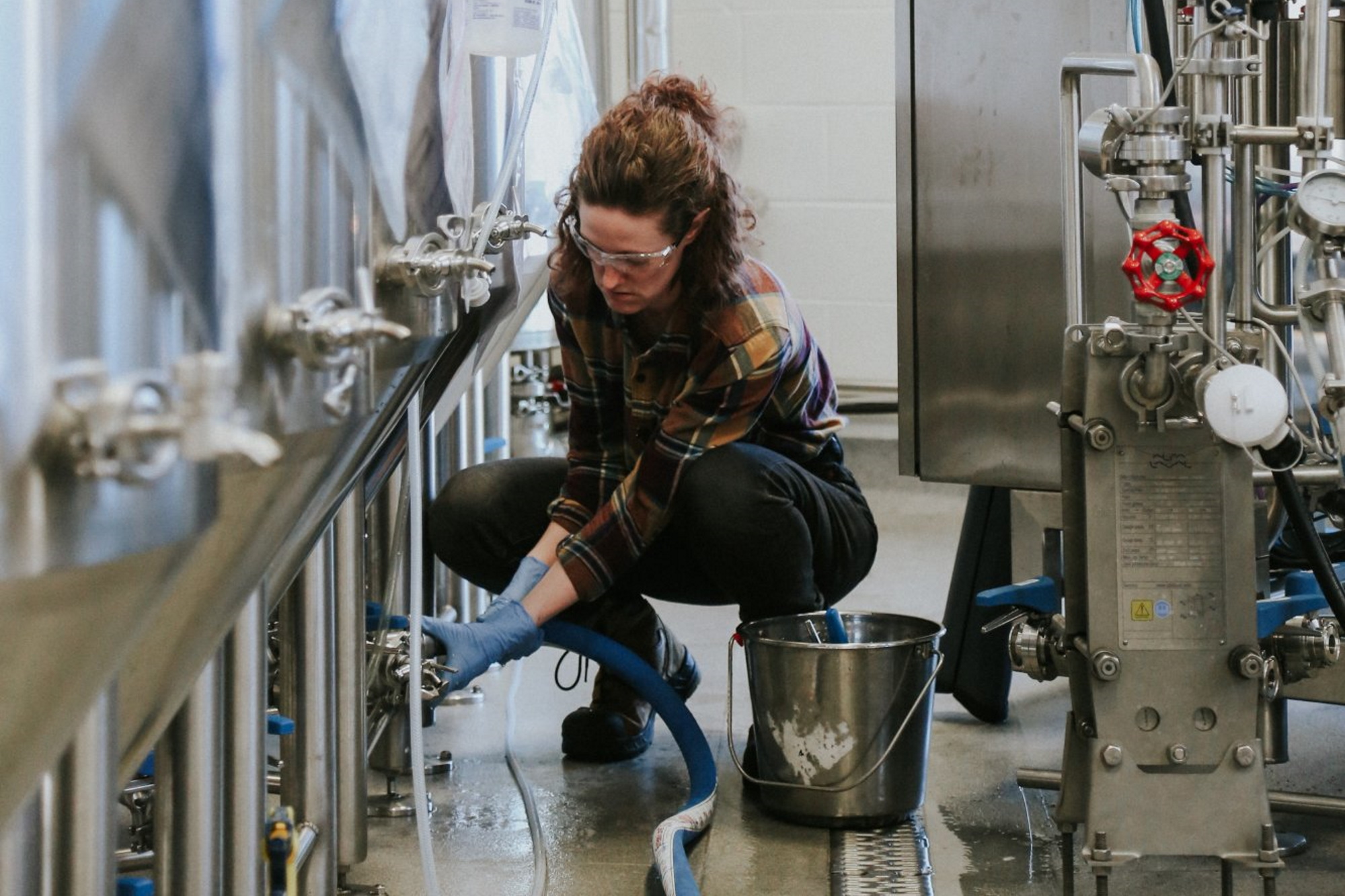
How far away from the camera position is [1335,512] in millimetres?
A: 1364

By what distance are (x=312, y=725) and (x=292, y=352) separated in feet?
1.79

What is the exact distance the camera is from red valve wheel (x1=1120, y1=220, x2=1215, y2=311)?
106 centimetres

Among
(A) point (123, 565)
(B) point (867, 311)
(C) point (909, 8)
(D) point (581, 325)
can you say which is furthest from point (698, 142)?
(B) point (867, 311)

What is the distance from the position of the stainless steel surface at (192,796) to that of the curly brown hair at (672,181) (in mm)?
643

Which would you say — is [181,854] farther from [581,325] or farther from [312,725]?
[581,325]

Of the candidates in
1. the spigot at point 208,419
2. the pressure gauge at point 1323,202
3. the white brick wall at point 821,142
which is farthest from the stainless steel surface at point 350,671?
the white brick wall at point 821,142

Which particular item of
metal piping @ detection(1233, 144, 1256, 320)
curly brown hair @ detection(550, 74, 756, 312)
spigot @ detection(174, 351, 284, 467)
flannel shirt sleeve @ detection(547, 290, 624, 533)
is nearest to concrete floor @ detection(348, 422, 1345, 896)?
flannel shirt sleeve @ detection(547, 290, 624, 533)

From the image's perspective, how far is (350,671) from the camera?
Result: 1224 millimetres

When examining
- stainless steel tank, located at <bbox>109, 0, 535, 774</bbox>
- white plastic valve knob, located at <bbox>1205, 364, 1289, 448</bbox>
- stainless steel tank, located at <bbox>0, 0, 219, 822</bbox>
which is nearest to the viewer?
stainless steel tank, located at <bbox>0, 0, 219, 822</bbox>

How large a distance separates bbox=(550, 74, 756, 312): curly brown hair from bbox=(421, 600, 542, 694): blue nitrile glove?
340 millimetres

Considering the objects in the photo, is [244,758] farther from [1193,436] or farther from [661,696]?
[1193,436]

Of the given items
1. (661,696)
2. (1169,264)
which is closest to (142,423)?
(1169,264)

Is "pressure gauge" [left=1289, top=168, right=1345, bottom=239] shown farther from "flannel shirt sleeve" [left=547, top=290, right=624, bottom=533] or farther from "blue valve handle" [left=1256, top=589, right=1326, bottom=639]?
"flannel shirt sleeve" [left=547, top=290, right=624, bottom=533]

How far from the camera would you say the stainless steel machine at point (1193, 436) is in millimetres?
1066
